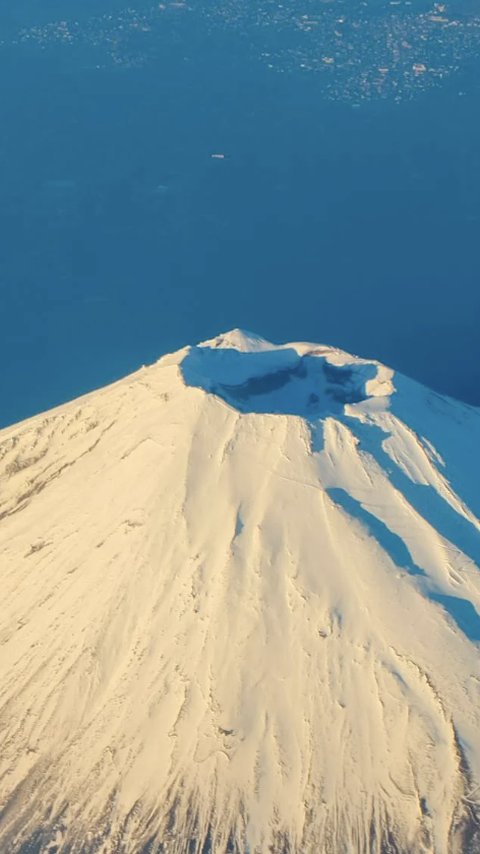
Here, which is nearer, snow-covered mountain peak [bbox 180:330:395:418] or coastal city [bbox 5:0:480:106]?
snow-covered mountain peak [bbox 180:330:395:418]

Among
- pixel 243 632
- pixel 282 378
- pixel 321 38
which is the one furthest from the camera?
pixel 321 38

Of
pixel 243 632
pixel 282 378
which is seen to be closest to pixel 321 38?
pixel 282 378

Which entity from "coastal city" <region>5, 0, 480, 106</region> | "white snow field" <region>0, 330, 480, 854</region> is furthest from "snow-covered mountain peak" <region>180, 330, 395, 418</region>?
"coastal city" <region>5, 0, 480, 106</region>

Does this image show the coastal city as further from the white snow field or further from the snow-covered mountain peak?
the white snow field

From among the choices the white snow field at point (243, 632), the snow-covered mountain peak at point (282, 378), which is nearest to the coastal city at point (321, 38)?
the snow-covered mountain peak at point (282, 378)

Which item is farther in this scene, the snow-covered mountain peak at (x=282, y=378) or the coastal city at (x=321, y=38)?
the coastal city at (x=321, y=38)

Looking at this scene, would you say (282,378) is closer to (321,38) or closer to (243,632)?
(243,632)

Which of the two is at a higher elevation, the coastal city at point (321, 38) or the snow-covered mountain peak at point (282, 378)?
the coastal city at point (321, 38)

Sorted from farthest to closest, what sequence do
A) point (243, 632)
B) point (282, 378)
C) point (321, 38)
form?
point (321, 38) → point (282, 378) → point (243, 632)

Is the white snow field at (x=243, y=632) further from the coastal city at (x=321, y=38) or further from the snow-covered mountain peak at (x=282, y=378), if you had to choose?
the coastal city at (x=321, y=38)

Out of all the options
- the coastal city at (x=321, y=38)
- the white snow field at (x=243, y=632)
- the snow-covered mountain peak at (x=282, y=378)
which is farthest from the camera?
the coastal city at (x=321, y=38)
